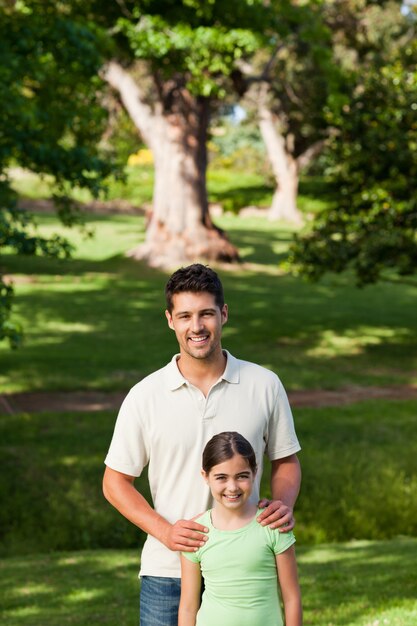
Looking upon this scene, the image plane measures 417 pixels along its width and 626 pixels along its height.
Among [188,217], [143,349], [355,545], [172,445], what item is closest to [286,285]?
[188,217]

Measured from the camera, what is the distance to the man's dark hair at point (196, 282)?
4.30m

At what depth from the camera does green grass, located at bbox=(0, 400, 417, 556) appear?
14.5m

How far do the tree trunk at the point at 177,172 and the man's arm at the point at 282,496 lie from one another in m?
33.1

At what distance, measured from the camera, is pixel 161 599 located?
14.3ft

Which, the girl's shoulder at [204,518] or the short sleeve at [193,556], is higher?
the girl's shoulder at [204,518]

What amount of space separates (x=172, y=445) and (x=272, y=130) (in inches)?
2218

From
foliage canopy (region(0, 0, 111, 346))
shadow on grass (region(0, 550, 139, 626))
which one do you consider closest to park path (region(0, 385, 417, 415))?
foliage canopy (region(0, 0, 111, 346))

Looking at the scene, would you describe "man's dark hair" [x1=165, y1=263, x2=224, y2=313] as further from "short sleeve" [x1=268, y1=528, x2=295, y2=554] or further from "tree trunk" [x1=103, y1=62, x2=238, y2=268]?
"tree trunk" [x1=103, y1=62, x2=238, y2=268]

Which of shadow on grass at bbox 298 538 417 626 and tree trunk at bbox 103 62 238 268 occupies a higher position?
tree trunk at bbox 103 62 238 268

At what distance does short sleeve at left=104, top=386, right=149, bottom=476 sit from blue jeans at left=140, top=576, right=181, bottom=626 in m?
0.42

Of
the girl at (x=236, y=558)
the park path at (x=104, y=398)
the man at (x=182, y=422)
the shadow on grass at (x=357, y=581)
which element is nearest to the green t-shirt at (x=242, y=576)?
the girl at (x=236, y=558)

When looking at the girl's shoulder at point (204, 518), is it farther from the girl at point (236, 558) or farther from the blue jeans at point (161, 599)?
the blue jeans at point (161, 599)

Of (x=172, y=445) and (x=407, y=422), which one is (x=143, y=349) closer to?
(x=407, y=422)

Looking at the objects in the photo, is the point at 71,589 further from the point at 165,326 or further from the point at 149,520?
the point at 165,326
